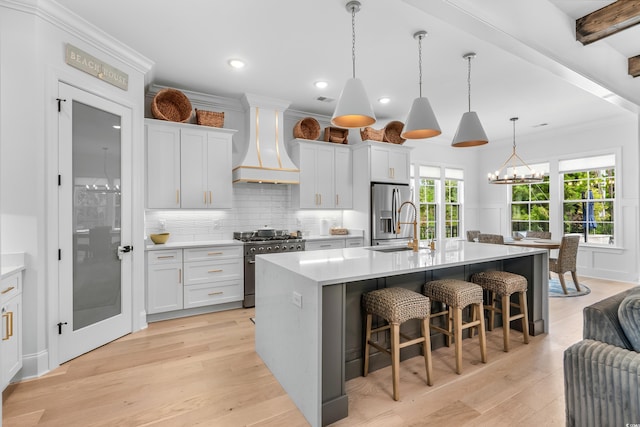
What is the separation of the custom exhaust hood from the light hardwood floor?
7.51 feet

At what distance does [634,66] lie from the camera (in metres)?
3.71

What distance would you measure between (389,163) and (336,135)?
3.34 feet

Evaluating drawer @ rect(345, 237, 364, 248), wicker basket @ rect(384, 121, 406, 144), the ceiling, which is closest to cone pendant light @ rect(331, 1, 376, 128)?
the ceiling

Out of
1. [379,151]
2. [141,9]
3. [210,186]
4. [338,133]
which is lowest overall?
[210,186]

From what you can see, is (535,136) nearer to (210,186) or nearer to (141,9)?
(210,186)

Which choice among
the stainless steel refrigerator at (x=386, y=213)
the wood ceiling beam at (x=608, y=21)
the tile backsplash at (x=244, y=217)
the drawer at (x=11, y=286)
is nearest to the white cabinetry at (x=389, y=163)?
the stainless steel refrigerator at (x=386, y=213)

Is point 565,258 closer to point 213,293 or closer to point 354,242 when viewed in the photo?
point 354,242

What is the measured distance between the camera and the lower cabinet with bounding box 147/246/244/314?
12.6ft

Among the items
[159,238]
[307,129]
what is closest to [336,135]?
[307,129]

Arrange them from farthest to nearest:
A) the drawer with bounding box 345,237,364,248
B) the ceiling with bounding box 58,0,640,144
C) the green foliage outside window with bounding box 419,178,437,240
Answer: the green foliage outside window with bounding box 419,178,437,240 < the drawer with bounding box 345,237,364,248 < the ceiling with bounding box 58,0,640,144

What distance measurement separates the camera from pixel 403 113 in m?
5.54

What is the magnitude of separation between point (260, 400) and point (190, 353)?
1097 mm

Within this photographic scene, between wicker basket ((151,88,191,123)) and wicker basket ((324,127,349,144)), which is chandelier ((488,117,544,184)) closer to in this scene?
wicker basket ((324,127,349,144))

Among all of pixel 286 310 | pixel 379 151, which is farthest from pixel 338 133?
pixel 286 310
